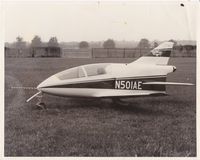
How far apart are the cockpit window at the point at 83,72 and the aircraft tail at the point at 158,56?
249 mm

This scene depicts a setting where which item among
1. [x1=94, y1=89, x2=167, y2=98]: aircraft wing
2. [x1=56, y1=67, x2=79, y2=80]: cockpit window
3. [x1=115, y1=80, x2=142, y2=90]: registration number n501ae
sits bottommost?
[x1=94, y1=89, x2=167, y2=98]: aircraft wing

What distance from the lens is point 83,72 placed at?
2.47m

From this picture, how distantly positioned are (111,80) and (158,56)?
0.37 metres

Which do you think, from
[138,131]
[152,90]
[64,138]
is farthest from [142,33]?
[64,138]

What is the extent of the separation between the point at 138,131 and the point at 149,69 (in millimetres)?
495

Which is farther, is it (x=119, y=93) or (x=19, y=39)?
(x=119, y=93)

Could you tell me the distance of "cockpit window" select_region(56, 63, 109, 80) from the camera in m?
2.45

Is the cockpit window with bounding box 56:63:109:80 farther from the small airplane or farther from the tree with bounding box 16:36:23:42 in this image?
the tree with bounding box 16:36:23:42

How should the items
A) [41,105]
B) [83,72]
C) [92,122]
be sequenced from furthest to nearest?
[83,72] → [41,105] → [92,122]

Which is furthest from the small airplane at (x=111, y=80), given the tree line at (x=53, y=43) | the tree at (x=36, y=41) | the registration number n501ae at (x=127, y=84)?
the tree at (x=36, y=41)

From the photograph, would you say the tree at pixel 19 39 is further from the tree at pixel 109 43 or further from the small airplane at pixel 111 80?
the tree at pixel 109 43

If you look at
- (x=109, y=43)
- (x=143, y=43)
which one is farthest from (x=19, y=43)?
(x=143, y=43)

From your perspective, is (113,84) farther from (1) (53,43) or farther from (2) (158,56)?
(1) (53,43)

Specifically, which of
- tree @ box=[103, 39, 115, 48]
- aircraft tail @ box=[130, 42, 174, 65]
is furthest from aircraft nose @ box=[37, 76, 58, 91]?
aircraft tail @ box=[130, 42, 174, 65]
